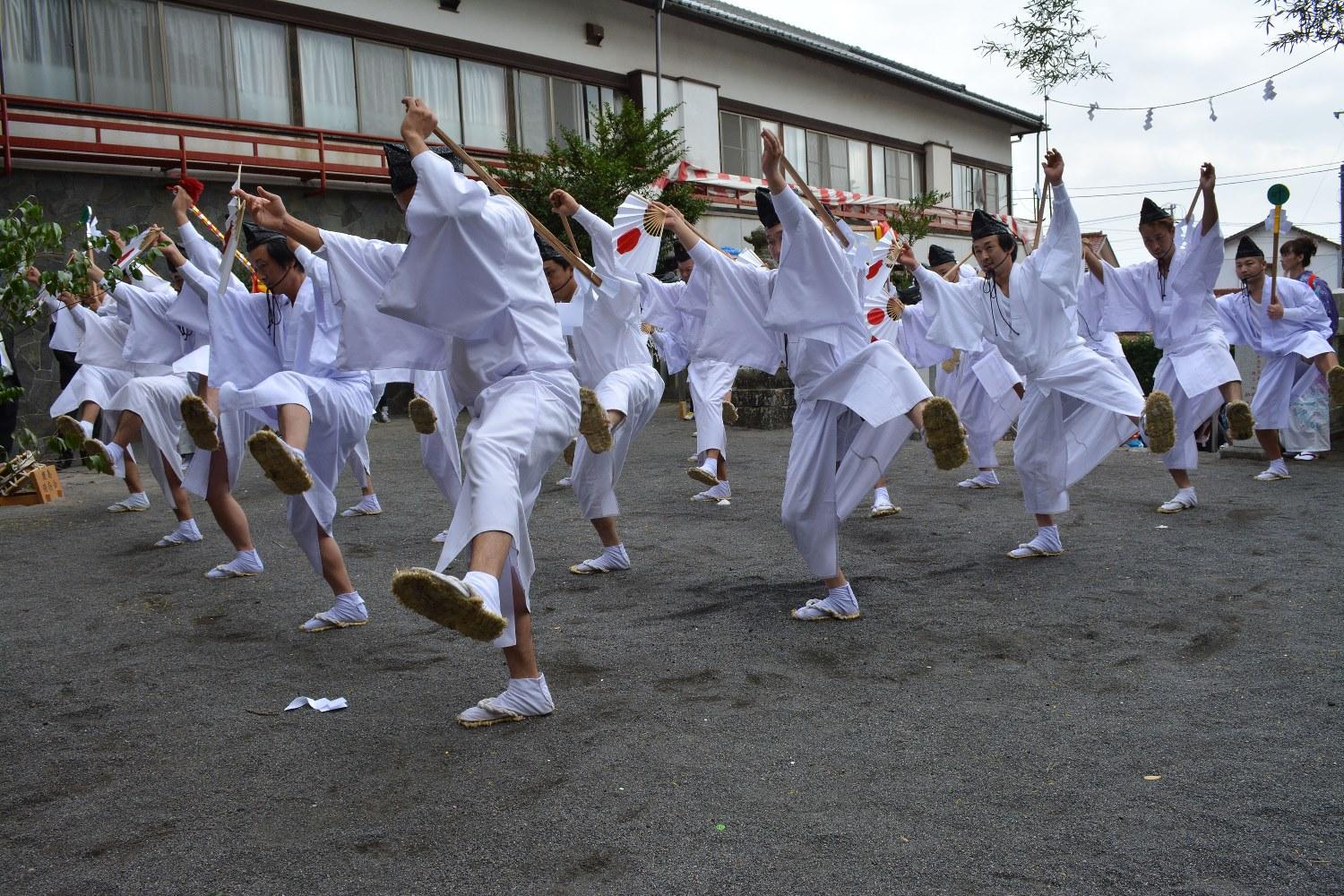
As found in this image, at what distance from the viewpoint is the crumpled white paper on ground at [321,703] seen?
403 cm

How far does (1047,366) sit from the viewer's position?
6.49 meters

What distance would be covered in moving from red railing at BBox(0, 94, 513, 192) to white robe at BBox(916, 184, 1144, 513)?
30.3 ft

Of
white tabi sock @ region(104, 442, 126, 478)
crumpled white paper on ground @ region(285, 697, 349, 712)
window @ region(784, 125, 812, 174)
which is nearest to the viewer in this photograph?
crumpled white paper on ground @ region(285, 697, 349, 712)

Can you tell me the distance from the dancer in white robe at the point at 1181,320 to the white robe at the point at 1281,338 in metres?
2.02

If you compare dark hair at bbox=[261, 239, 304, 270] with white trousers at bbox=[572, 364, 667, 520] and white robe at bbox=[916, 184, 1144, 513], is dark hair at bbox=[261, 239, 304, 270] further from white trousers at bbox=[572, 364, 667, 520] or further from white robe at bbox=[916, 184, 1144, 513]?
white robe at bbox=[916, 184, 1144, 513]

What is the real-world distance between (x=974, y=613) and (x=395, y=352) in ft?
9.26

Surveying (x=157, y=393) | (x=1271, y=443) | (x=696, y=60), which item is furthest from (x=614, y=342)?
(x=696, y=60)

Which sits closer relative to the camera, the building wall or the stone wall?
the stone wall

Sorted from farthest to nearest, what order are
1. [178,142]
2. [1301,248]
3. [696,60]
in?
1. [696,60]
2. [178,142]
3. [1301,248]

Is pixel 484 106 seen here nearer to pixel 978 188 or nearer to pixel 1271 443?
pixel 1271 443

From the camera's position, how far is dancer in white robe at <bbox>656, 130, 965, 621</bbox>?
5.10 m

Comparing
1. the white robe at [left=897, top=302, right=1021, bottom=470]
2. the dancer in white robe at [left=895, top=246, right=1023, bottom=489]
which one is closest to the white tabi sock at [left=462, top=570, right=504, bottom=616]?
the dancer in white robe at [left=895, top=246, right=1023, bottom=489]

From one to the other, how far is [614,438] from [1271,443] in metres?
6.19

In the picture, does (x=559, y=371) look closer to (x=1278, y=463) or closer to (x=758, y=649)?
(x=758, y=649)
